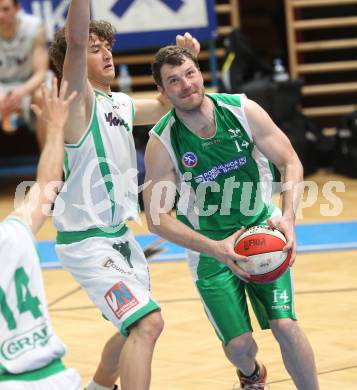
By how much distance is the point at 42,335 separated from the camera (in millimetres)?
3842

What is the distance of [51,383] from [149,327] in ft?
3.55

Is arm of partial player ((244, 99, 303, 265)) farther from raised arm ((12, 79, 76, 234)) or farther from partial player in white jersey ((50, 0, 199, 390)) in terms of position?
raised arm ((12, 79, 76, 234))

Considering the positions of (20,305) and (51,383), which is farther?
(51,383)

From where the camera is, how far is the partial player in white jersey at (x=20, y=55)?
11.0 metres

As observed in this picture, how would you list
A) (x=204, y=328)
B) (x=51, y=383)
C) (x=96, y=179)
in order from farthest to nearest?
(x=204, y=328)
(x=96, y=179)
(x=51, y=383)

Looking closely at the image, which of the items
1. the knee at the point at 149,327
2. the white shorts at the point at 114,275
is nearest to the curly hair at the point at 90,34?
the white shorts at the point at 114,275

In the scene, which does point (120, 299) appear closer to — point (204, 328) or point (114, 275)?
point (114, 275)

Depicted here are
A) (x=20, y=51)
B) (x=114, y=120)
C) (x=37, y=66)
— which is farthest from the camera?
(x=20, y=51)

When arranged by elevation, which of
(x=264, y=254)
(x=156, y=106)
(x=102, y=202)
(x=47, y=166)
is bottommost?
(x=264, y=254)

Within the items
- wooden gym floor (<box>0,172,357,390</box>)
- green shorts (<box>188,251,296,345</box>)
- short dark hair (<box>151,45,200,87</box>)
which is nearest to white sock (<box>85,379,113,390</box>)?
wooden gym floor (<box>0,172,357,390</box>)

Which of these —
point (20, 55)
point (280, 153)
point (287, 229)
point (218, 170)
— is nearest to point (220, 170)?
point (218, 170)

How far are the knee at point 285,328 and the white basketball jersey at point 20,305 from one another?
1.51 meters

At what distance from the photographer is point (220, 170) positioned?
5227mm

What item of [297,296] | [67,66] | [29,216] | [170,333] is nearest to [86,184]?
[67,66]
